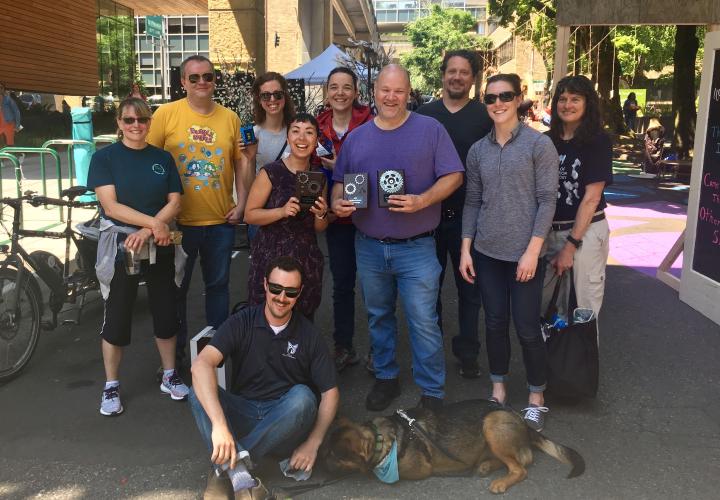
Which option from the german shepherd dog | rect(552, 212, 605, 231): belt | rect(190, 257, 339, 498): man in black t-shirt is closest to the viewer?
rect(190, 257, 339, 498): man in black t-shirt

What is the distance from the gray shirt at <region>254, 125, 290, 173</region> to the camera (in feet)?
14.2

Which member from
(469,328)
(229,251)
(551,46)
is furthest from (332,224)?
(551,46)

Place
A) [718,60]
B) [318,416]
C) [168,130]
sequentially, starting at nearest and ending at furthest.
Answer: [318,416]
[168,130]
[718,60]

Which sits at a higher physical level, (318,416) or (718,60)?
(718,60)

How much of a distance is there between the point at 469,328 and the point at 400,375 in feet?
1.84

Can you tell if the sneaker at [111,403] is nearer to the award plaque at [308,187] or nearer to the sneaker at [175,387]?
the sneaker at [175,387]

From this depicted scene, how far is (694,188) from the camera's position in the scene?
5.82 meters

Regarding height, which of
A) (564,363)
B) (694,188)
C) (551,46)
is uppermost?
(551,46)

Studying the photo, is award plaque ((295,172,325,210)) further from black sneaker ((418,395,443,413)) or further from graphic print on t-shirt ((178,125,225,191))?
black sneaker ((418,395,443,413))

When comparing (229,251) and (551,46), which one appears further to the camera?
(551,46)

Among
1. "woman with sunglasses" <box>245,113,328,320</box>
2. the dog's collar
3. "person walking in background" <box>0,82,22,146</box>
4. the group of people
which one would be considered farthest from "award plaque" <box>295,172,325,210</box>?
"person walking in background" <box>0,82,22,146</box>

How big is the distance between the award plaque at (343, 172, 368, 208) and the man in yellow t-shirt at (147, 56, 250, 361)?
→ 103cm

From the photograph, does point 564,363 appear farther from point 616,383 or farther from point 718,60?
point 718,60

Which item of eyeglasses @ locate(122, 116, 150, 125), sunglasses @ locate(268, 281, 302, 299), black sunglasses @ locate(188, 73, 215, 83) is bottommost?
sunglasses @ locate(268, 281, 302, 299)
